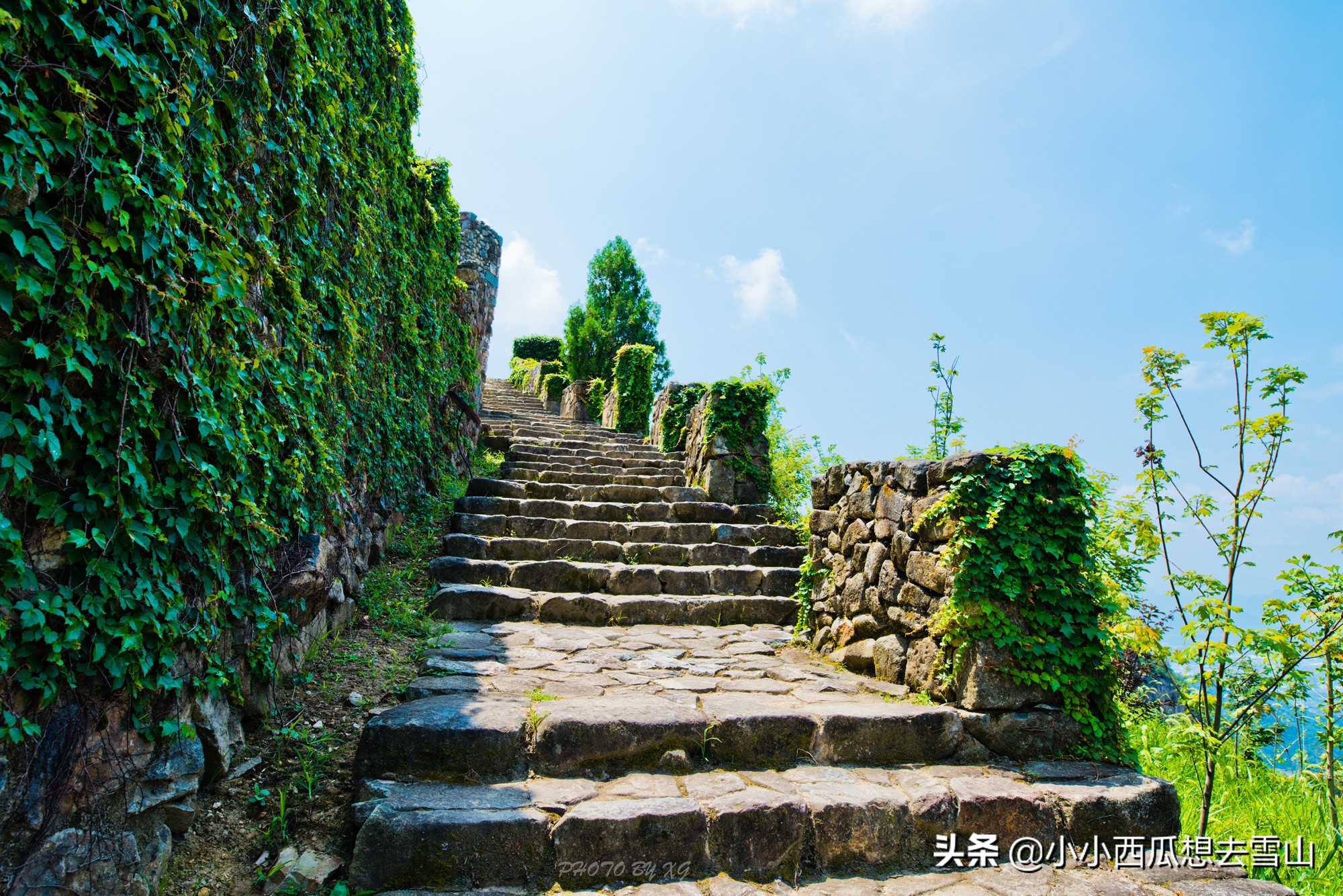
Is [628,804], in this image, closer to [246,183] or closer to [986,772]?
Answer: [986,772]

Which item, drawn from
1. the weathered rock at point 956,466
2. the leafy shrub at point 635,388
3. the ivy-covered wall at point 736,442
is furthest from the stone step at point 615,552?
the leafy shrub at point 635,388

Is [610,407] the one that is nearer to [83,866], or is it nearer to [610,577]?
[610,577]

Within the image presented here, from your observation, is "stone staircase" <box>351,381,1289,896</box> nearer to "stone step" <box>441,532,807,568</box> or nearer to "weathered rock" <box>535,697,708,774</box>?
"weathered rock" <box>535,697,708,774</box>

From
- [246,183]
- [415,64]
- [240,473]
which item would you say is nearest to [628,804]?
[240,473]

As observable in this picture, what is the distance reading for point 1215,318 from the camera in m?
2.88

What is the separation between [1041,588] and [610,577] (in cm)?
315

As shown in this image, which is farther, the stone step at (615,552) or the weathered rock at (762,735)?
the stone step at (615,552)

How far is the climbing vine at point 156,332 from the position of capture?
1.60 m

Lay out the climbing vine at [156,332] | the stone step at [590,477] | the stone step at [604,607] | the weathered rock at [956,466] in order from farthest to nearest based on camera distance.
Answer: the stone step at [590,477], the stone step at [604,607], the weathered rock at [956,466], the climbing vine at [156,332]

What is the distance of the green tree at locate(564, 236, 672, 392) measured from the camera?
26750 millimetres

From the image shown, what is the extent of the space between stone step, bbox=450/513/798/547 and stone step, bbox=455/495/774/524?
0.27 m

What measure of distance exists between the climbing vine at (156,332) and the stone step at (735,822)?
0.97 meters

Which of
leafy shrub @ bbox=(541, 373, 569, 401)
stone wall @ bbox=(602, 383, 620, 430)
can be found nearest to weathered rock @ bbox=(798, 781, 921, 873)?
stone wall @ bbox=(602, 383, 620, 430)

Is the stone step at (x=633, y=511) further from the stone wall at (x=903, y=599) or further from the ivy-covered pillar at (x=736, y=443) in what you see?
the stone wall at (x=903, y=599)
